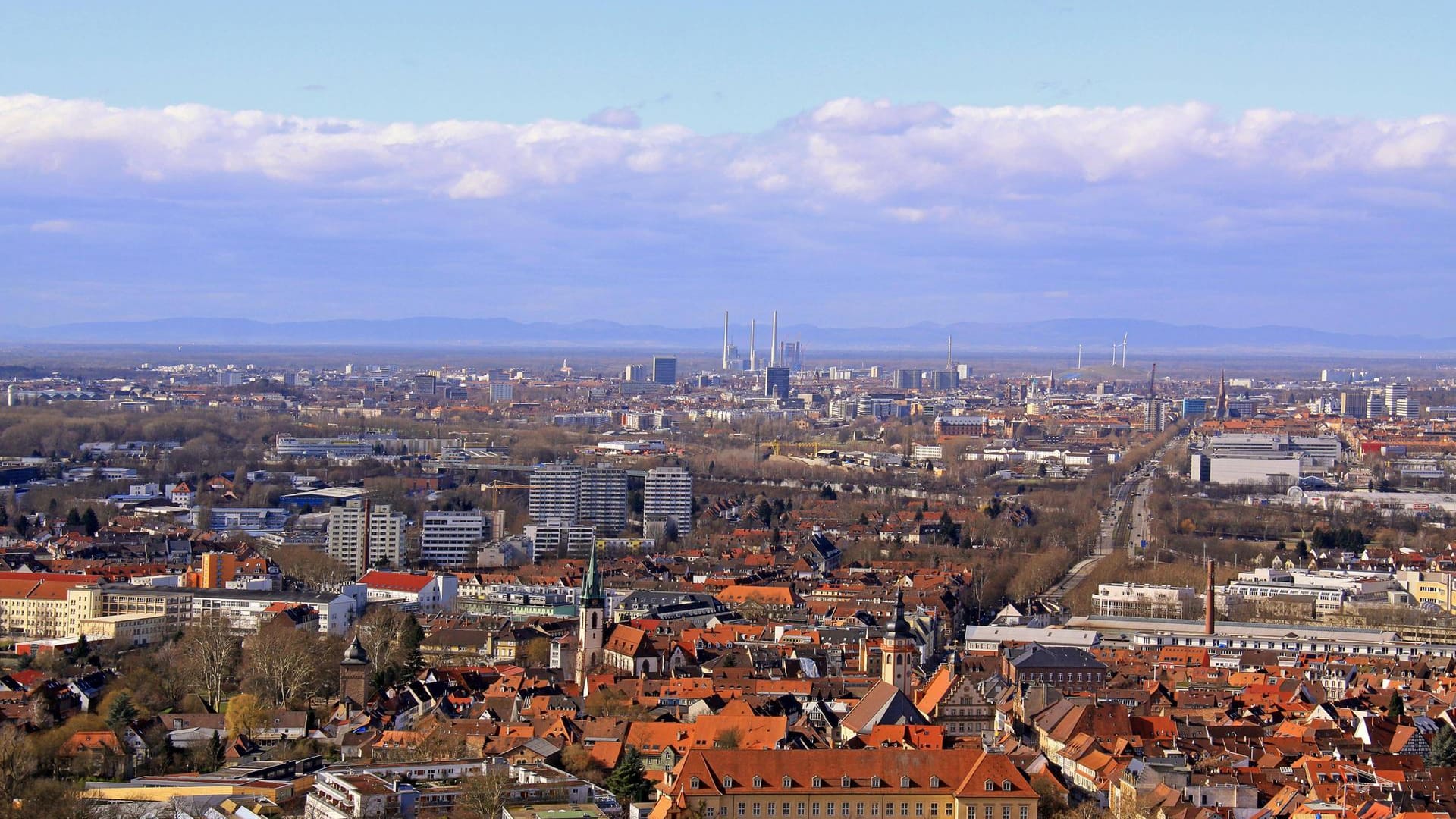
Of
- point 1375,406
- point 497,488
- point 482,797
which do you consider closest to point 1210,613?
point 482,797

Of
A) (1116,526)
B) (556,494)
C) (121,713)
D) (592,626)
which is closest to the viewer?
(121,713)

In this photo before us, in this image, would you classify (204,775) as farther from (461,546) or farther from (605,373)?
(605,373)

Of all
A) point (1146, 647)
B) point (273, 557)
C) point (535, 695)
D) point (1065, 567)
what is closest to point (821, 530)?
point (1065, 567)

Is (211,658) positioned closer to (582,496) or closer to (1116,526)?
(582,496)

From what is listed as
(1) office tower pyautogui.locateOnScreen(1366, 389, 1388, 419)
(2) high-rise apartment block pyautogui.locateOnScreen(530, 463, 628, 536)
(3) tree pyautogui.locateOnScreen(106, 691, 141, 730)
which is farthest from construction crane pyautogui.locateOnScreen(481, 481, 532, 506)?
(1) office tower pyautogui.locateOnScreen(1366, 389, 1388, 419)

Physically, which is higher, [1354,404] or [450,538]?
[450,538]

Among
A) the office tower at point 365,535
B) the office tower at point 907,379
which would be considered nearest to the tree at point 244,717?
the office tower at point 365,535

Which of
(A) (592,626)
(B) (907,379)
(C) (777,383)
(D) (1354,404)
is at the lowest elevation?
(B) (907,379)
